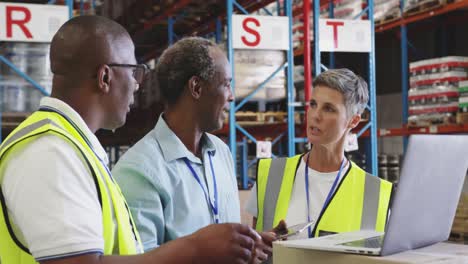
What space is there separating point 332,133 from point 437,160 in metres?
1.75

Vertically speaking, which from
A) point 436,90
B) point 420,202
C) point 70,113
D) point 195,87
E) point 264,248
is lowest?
point 264,248

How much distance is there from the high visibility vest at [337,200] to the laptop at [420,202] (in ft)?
3.87

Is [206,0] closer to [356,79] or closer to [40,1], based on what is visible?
[40,1]

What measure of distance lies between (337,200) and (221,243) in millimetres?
1605

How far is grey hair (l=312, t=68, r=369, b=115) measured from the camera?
3.30 m

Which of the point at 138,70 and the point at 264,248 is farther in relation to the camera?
the point at 264,248

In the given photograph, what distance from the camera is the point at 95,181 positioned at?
1507 mm

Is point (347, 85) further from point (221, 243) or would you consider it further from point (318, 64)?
point (318, 64)

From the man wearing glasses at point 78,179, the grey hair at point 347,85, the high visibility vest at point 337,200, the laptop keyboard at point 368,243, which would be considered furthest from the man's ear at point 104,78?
the grey hair at point 347,85

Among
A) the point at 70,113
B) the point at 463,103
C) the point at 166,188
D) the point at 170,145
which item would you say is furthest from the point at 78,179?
the point at 463,103

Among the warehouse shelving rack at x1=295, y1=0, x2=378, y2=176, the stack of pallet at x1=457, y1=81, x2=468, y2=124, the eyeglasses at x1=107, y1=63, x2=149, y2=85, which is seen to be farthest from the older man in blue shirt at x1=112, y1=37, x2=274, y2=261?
the stack of pallet at x1=457, y1=81, x2=468, y2=124

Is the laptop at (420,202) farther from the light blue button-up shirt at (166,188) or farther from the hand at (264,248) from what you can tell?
the light blue button-up shirt at (166,188)

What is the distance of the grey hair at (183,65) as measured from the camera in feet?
8.16

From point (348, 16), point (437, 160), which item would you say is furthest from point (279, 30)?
point (437, 160)
